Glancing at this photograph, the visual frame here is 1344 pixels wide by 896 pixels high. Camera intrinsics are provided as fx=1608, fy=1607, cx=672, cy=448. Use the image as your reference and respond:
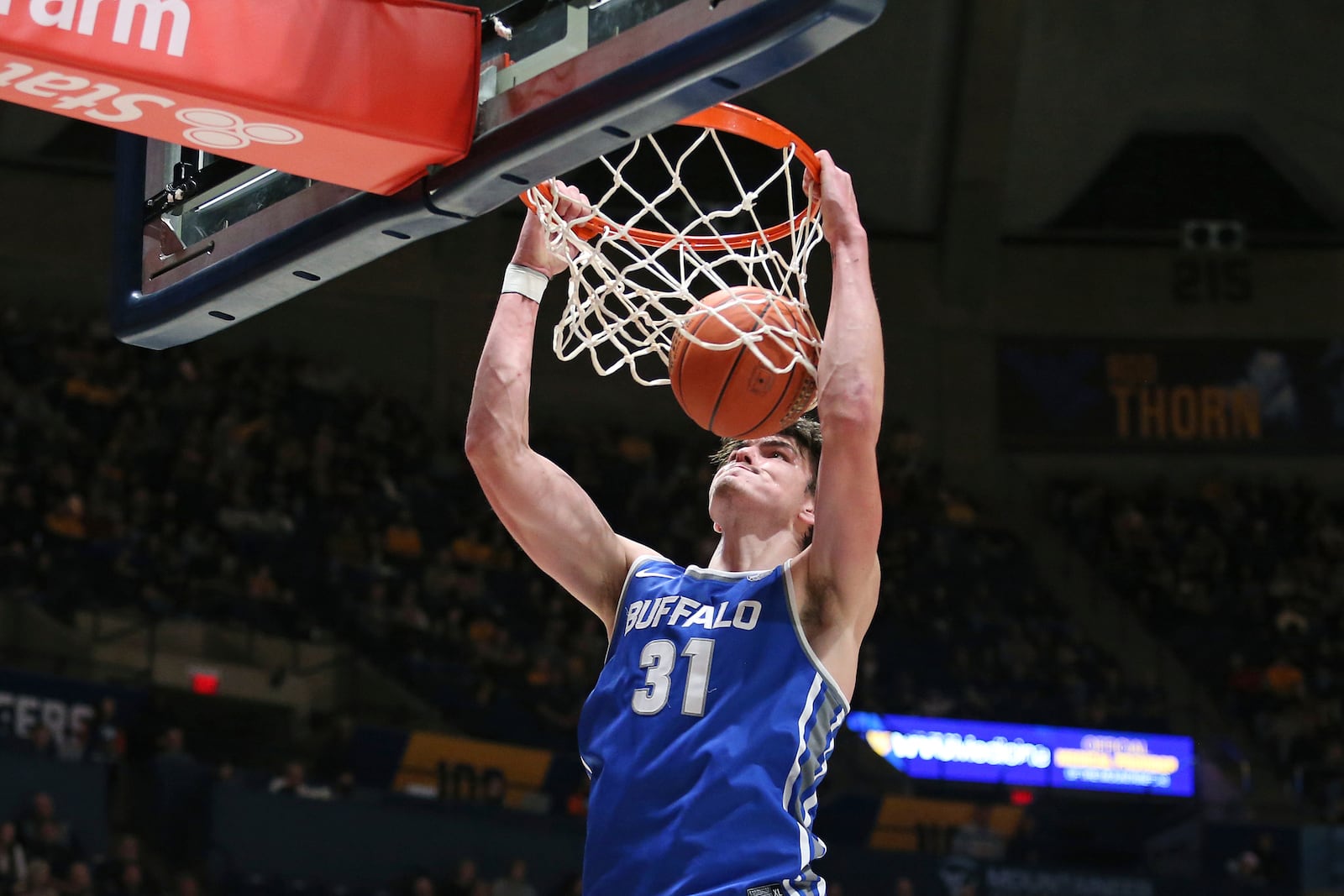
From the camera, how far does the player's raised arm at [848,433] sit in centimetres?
309

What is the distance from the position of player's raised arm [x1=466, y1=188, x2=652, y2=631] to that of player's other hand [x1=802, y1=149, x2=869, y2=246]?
637mm

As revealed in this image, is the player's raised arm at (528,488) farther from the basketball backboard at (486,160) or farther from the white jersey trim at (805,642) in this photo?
the basketball backboard at (486,160)

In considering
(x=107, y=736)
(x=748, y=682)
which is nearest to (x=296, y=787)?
(x=107, y=736)

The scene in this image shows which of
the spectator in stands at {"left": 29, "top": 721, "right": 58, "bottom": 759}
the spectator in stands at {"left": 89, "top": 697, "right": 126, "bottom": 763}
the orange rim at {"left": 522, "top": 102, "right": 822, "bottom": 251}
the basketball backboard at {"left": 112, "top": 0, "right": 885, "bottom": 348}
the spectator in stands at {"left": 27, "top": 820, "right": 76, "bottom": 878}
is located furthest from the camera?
the spectator in stands at {"left": 89, "top": 697, "right": 126, "bottom": 763}

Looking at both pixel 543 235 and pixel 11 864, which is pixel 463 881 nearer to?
pixel 11 864

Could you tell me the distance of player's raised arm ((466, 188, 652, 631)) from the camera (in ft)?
11.7

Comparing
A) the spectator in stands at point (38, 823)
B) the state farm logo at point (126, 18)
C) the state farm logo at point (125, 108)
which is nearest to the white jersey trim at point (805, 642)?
the state farm logo at point (125, 108)

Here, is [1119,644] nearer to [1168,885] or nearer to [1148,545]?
[1148,545]

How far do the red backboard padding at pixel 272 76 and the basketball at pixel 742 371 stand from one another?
3.08 ft

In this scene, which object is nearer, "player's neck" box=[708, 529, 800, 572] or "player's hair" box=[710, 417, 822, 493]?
"player's neck" box=[708, 529, 800, 572]

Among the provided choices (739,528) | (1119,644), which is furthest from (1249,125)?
(739,528)

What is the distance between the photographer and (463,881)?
34.6ft

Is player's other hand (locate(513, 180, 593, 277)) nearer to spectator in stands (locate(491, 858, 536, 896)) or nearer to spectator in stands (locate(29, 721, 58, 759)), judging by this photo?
spectator in stands (locate(29, 721, 58, 759))

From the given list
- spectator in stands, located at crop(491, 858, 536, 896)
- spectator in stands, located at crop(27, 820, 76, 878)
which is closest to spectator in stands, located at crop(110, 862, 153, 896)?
spectator in stands, located at crop(27, 820, 76, 878)
